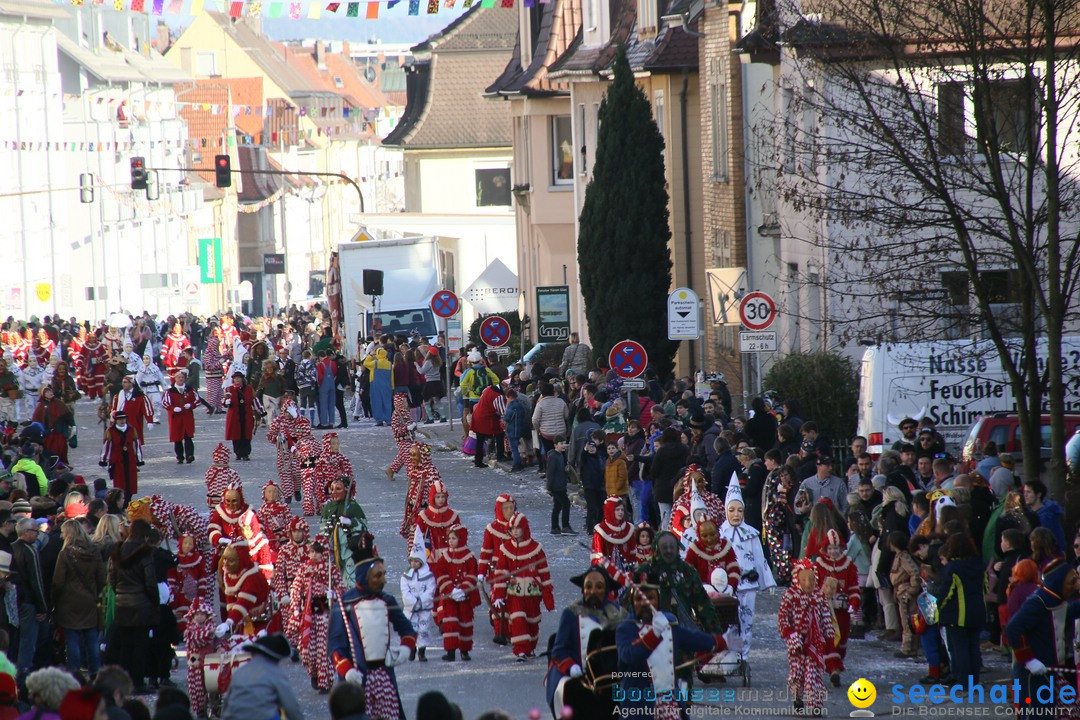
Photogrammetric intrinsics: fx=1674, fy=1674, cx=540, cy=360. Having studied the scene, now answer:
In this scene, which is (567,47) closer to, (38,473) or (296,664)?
(38,473)

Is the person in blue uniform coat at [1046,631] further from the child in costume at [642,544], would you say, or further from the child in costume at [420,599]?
the child in costume at [420,599]

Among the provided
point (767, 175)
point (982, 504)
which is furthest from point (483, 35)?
point (982, 504)

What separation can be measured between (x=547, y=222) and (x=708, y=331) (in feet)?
32.7

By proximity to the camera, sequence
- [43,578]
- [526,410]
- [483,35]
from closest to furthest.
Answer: [43,578]
[526,410]
[483,35]

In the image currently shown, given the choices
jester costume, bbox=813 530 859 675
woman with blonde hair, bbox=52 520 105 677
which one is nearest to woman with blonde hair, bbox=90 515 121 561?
woman with blonde hair, bbox=52 520 105 677

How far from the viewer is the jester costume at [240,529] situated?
1432 cm

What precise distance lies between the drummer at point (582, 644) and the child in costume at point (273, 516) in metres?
5.25

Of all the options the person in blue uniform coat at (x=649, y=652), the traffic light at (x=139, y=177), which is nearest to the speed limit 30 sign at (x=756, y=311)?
the person in blue uniform coat at (x=649, y=652)

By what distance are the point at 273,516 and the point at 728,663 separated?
15.9 feet

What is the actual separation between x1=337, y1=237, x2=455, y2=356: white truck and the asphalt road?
10.4 metres

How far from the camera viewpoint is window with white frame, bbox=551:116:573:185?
137 feet

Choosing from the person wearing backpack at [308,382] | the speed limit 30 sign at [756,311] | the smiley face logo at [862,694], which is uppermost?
the speed limit 30 sign at [756,311]

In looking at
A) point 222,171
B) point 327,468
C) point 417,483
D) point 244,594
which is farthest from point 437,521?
point 222,171

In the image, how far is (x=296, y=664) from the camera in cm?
1435
